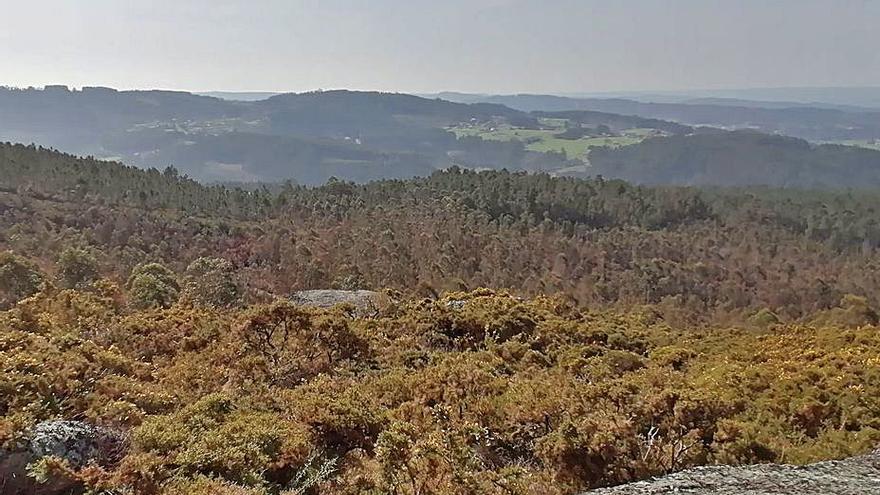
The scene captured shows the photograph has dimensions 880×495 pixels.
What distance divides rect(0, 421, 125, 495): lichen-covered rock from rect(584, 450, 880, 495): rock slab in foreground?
5.88 meters

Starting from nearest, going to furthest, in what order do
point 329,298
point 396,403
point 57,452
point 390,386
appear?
1. point 57,452
2. point 396,403
3. point 390,386
4. point 329,298

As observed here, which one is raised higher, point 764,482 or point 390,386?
point 764,482

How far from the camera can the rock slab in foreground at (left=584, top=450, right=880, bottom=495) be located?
6855mm

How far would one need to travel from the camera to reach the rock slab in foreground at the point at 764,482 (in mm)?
6855

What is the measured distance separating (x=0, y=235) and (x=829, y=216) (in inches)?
4063

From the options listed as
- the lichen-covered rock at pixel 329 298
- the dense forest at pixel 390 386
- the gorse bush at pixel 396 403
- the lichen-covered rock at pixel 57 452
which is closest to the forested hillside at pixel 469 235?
the dense forest at pixel 390 386

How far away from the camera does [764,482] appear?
Result: 23.0 feet

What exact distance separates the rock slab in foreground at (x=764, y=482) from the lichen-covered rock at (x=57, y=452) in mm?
5877

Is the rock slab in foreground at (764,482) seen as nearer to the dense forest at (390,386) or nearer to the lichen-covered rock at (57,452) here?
the dense forest at (390,386)

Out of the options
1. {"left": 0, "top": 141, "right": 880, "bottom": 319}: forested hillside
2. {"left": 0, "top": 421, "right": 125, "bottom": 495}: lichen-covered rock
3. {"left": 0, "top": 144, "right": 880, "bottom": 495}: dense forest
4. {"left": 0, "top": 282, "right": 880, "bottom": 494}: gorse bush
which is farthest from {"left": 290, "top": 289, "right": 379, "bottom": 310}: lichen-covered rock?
{"left": 0, "top": 421, "right": 125, "bottom": 495}: lichen-covered rock

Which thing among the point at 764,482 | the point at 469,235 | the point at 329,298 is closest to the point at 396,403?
the point at 764,482

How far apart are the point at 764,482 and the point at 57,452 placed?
8.13 metres

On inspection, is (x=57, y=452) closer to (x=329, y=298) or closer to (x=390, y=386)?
(x=390, y=386)

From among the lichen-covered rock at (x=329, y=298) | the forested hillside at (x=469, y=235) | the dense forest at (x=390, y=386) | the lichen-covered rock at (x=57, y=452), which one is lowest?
the forested hillside at (x=469, y=235)
